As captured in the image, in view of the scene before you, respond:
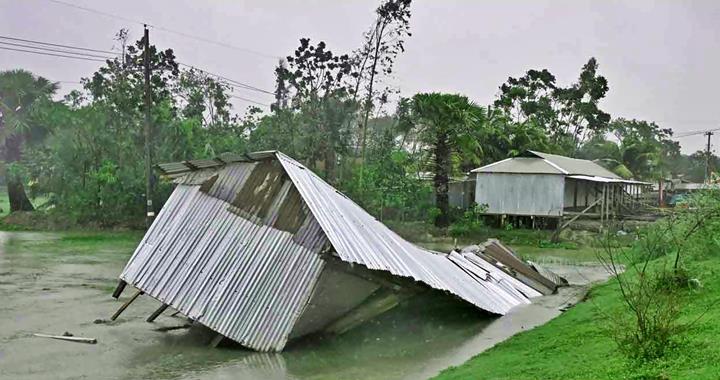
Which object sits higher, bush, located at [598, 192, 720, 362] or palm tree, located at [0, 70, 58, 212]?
palm tree, located at [0, 70, 58, 212]

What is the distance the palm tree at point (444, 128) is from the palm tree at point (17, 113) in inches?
835

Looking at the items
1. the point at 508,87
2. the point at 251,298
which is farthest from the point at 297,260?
the point at 508,87

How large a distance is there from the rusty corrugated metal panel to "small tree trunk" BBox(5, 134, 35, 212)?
3003cm

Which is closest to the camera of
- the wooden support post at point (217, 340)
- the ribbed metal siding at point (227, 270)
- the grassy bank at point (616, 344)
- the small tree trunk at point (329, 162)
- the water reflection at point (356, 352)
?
the grassy bank at point (616, 344)

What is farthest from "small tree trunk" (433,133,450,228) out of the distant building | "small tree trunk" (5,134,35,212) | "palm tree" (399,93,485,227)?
"small tree trunk" (5,134,35,212)

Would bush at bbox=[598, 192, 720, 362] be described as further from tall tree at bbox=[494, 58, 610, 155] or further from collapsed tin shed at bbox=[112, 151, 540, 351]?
tall tree at bbox=[494, 58, 610, 155]

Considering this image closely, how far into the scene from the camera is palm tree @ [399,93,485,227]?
1352 inches

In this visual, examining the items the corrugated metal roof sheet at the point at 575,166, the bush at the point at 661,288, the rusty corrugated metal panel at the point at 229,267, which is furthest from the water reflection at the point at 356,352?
the corrugated metal roof sheet at the point at 575,166

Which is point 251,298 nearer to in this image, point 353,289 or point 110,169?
point 353,289

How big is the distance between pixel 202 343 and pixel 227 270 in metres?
1.56

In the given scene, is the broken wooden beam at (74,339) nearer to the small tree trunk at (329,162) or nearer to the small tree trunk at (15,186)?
the small tree trunk at (329,162)

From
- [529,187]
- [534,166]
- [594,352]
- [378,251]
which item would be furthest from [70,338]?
[534,166]

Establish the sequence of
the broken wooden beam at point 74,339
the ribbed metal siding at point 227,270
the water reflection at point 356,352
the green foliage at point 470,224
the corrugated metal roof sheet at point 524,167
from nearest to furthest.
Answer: the water reflection at point 356,352, the ribbed metal siding at point 227,270, the broken wooden beam at point 74,339, the green foliage at point 470,224, the corrugated metal roof sheet at point 524,167

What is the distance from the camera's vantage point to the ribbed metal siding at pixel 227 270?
12.3 meters
